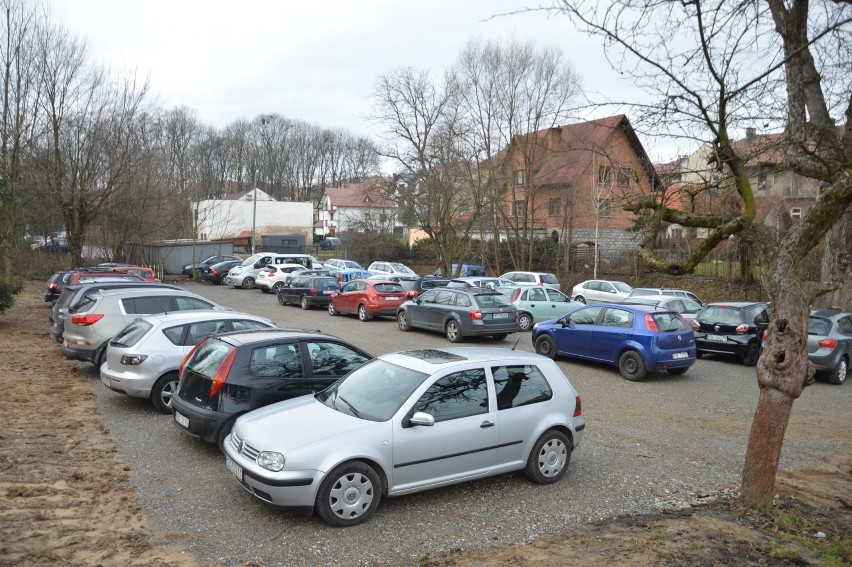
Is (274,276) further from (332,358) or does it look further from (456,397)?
(456,397)

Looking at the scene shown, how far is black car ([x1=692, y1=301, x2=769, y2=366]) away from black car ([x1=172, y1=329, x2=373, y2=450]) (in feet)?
34.2

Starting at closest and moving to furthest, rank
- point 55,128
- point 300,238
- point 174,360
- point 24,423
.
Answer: point 24,423 < point 174,360 < point 55,128 < point 300,238

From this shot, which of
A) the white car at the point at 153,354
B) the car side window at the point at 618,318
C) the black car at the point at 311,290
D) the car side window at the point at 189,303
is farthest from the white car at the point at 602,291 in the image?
the white car at the point at 153,354

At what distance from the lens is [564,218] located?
38.1m

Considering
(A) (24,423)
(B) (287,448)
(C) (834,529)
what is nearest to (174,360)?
(A) (24,423)

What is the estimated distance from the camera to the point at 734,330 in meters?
15.1

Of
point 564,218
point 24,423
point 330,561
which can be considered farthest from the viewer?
point 564,218

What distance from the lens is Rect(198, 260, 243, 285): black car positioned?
37719 mm

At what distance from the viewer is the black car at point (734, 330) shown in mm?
15047

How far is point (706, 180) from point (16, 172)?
1006 inches

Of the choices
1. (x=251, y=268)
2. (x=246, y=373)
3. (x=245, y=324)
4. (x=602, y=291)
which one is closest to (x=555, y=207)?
(x=602, y=291)

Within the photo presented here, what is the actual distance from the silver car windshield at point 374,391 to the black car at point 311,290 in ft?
62.6

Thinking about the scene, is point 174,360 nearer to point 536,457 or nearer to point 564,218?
point 536,457

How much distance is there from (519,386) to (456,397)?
84 cm
